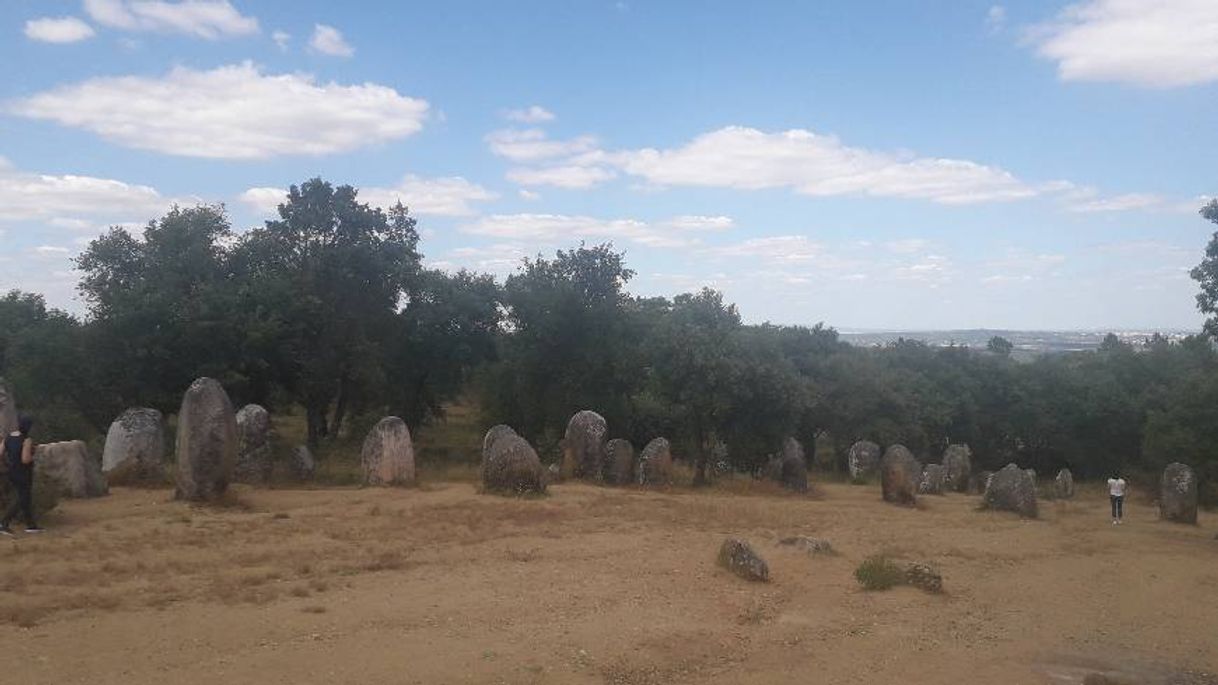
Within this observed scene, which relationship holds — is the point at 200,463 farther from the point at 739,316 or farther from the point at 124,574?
the point at 739,316

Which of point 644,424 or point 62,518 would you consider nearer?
point 62,518

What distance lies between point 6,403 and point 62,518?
167 inches

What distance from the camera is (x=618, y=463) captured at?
25.5 m

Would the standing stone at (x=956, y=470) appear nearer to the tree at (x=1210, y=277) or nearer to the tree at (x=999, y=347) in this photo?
the tree at (x=1210, y=277)

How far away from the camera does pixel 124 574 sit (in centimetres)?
1145

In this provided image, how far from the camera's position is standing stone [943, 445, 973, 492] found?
32.9 metres

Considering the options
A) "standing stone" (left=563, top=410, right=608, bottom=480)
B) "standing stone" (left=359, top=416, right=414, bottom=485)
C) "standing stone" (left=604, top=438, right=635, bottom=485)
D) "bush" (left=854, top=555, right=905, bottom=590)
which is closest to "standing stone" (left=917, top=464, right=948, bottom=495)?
"standing stone" (left=604, top=438, right=635, bottom=485)

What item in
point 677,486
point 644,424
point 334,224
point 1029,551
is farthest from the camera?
point 644,424

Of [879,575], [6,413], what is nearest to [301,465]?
[6,413]

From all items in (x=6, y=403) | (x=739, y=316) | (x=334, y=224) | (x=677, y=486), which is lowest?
(x=677, y=486)

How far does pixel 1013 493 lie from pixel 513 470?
13.0 metres

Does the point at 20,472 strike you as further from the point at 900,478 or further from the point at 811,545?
the point at 900,478

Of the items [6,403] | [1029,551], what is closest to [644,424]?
[1029,551]

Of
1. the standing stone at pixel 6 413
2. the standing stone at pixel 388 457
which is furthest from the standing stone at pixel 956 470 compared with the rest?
the standing stone at pixel 6 413
